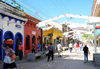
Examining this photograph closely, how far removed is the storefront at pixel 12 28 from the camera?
1086 centimetres

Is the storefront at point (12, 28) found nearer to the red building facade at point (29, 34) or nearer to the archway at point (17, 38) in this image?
the archway at point (17, 38)

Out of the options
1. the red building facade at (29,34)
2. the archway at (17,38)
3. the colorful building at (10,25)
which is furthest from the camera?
the red building facade at (29,34)

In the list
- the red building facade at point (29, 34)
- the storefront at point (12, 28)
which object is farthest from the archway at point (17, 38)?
the red building facade at point (29, 34)

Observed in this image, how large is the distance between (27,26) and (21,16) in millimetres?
2018

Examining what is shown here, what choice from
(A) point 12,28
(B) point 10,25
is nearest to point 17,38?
(A) point 12,28

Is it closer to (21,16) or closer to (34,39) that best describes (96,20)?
(21,16)

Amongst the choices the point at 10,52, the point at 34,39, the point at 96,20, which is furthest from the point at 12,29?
the point at 96,20

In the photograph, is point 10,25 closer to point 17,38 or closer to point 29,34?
point 17,38

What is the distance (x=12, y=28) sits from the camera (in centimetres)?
1241

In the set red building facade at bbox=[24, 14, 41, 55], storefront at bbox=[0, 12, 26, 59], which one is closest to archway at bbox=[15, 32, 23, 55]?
storefront at bbox=[0, 12, 26, 59]

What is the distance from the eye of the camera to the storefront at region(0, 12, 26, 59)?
10.9 metres

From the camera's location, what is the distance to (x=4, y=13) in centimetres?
1067

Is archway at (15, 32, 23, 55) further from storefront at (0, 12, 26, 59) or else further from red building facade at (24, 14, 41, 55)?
red building facade at (24, 14, 41, 55)

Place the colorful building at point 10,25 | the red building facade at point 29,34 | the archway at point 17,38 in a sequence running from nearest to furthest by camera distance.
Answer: the colorful building at point 10,25 < the archway at point 17,38 < the red building facade at point 29,34
